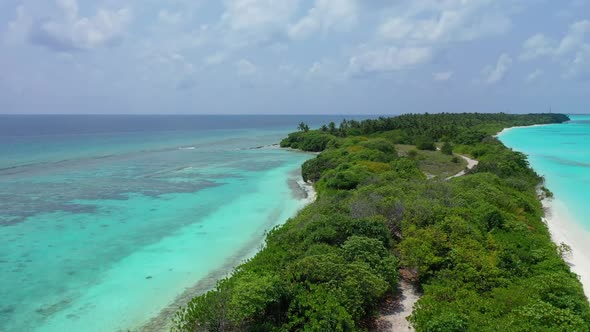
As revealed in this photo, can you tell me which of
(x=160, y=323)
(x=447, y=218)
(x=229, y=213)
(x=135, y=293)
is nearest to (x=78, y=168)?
(x=229, y=213)

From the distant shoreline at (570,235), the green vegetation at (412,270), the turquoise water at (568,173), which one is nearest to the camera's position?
the green vegetation at (412,270)

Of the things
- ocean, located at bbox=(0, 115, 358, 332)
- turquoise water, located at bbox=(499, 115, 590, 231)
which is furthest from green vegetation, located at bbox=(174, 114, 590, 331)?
turquoise water, located at bbox=(499, 115, 590, 231)

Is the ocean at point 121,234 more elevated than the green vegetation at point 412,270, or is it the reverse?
the green vegetation at point 412,270

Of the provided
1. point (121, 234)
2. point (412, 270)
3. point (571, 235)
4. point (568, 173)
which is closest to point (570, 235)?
point (571, 235)

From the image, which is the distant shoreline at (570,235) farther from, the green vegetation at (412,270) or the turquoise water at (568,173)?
the green vegetation at (412,270)

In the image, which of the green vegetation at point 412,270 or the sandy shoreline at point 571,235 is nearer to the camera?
the green vegetation at point 412,270

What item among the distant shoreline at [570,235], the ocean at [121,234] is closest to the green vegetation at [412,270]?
the distant shoreline at [570,235]

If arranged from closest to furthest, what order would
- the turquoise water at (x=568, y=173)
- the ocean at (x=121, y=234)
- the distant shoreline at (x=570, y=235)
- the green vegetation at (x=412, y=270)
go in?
the green vegetation at (x=412, y=270)
the ocean at (x=121, y=234)
the distant shoreline at (x=570, y=235)
the turquoise water at (x=568, y=173)

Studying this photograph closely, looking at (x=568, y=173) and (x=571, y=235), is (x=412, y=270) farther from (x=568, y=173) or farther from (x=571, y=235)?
(x=568, y=173)
